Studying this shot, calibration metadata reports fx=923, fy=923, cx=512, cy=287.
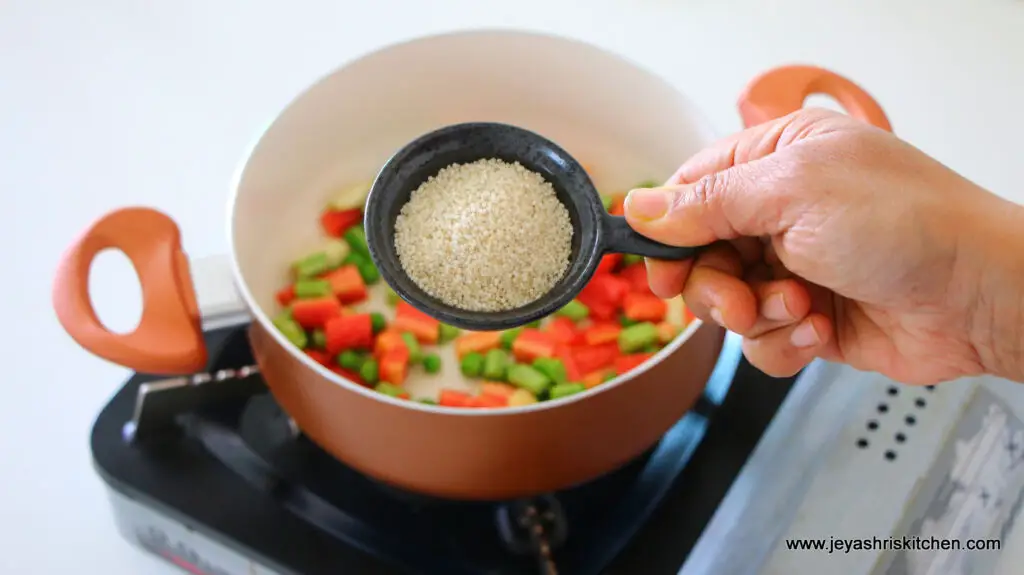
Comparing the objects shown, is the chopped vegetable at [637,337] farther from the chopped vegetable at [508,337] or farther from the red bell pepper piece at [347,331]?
the red bell pepper piece at [347,331]

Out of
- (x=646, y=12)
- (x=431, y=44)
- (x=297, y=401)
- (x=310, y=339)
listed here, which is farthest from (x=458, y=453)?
(x=646, y=12)

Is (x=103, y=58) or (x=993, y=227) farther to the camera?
(x=103, y=58)

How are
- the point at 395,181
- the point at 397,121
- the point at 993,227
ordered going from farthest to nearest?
the point at 397,121 < the point at 395,181 < the point at 993,227

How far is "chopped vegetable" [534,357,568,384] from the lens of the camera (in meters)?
0.90

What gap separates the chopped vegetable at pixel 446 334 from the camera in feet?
3.16

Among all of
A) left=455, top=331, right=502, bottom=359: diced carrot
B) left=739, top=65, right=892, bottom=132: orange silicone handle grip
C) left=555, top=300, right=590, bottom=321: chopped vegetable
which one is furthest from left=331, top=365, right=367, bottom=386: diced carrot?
left=739, top=65, right=892, bottom=132: orange silicone handle grip

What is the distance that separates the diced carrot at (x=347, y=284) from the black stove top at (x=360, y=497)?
0.52 feet

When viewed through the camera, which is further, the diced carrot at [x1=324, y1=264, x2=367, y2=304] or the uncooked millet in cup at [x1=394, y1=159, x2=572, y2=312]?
the diced carrot at [x1=324, y1=264, x2=367, y2=304]

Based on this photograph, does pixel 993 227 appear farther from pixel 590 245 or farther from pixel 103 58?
pixel 103 58

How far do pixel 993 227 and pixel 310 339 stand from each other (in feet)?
2.09

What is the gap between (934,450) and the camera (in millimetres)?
787

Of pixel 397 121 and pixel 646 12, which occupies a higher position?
pixel 646 12

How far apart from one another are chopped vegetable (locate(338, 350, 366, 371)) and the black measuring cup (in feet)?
0.72

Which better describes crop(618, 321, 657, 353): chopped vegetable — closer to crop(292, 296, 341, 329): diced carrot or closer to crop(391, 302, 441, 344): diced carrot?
crop(391, 302, 441, 344): diced carrot
